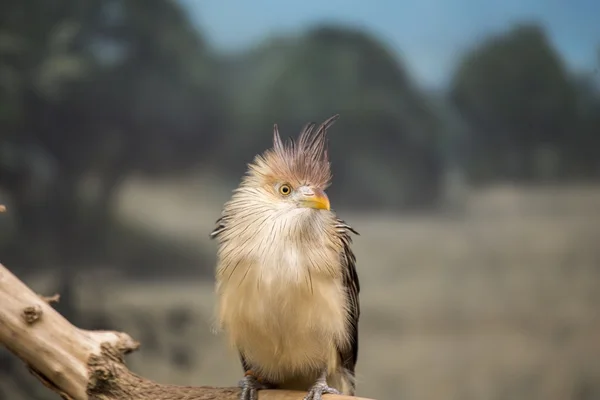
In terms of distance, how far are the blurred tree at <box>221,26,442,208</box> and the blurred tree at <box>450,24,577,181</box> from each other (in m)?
0.30

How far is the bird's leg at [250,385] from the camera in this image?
251 cm

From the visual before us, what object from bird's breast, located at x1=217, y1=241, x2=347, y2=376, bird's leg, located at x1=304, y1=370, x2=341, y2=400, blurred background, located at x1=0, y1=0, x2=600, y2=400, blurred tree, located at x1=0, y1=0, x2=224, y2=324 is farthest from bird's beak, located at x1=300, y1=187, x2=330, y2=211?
blurred tree, located at x1=0, y1=0, x2=224, y2=324

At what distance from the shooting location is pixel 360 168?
4504mm

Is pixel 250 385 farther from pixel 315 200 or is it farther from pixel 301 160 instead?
pixel 301 160

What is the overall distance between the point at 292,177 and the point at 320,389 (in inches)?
Result: 31.1

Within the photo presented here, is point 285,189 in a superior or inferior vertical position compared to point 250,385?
superior

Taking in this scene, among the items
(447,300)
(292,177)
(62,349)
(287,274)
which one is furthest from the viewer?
(447,300)

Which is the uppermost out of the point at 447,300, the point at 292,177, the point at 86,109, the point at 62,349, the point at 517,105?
the point at 517,105

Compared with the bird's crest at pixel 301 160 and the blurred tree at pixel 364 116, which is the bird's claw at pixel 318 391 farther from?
the blurred tree at pixel 364 116

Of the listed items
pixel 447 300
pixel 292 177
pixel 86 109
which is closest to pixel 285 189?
pixel 292 177

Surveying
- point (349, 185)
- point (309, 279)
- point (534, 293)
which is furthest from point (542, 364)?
point (309, 279)

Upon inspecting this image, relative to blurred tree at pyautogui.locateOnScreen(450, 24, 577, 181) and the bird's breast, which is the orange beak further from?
blurred tree at pyautogui.locateOnScreen(450, 24, 577, 181)

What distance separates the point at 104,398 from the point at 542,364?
3110 millimetres

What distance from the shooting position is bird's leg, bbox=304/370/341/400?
243 centimetres
